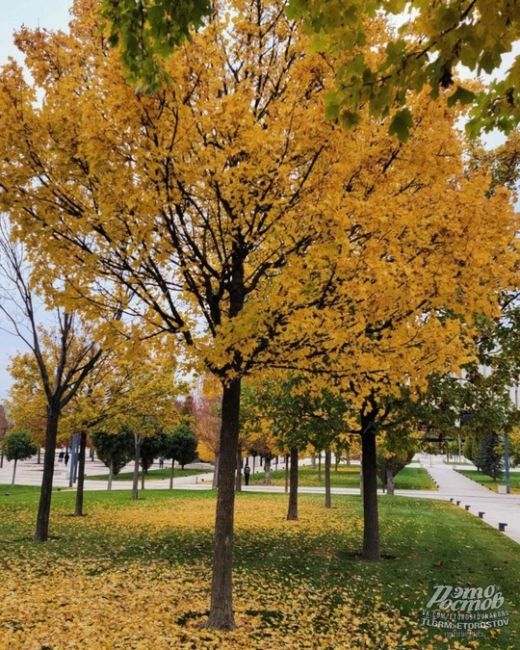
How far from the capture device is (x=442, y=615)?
6715 millimetres

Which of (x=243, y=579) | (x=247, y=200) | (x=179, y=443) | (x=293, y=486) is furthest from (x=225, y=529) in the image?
(x=179, y=443)

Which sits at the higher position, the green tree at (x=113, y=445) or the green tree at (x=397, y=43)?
the green tree at (x=397, y=43)

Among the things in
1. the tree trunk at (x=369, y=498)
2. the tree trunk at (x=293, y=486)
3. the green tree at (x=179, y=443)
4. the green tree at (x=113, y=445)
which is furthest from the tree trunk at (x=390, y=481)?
the tree trunk at (x=369, y=498)

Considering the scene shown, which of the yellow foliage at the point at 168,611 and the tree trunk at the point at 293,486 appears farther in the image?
the tree trunk at the point at 293,486

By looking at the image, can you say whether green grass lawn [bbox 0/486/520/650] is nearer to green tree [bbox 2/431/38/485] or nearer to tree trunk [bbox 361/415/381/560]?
tree trunk [bbox 361/415/381/560]

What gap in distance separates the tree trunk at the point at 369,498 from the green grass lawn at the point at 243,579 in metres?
0.38

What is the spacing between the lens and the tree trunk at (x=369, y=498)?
10281 mm

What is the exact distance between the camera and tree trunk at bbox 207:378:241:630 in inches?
237

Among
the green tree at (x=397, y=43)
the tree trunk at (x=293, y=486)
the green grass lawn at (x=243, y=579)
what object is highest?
the green tree at (x=397, y=43)

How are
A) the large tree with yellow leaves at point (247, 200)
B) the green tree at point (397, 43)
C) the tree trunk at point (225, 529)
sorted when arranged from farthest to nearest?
the tree trunk at point (225, 529), the large tree with yellow leaves at point (247, 200), the green tree at point (397, 43)

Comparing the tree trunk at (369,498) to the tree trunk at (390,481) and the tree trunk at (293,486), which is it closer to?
the tree trunk at (293,486)

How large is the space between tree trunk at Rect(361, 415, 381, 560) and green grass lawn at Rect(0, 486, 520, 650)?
38cm

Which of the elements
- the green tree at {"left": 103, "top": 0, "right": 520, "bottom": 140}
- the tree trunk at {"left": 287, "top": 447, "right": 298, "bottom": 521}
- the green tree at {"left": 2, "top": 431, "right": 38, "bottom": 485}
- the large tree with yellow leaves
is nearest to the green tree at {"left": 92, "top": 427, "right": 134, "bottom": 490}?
the green tree at {"left": 2, "top": 431, "right": 38, "bottom": 485}

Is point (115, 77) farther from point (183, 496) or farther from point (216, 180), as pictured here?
point (183, 496)
